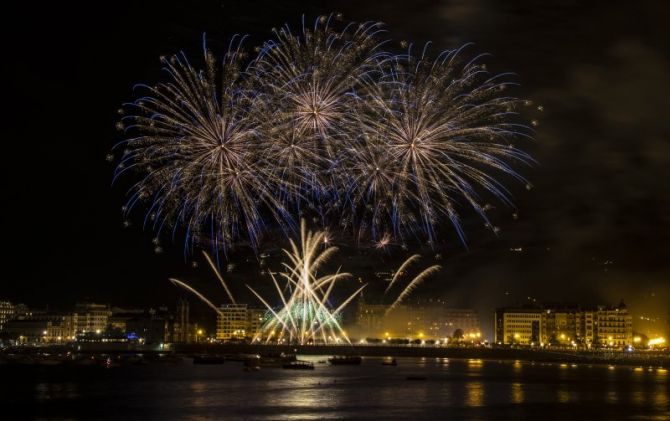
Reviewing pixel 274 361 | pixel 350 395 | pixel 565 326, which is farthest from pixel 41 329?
pixel 350 395

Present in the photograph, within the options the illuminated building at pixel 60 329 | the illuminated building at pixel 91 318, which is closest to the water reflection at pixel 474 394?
the illuminated building at pixel 60 329

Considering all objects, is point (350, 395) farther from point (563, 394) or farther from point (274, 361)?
point (274, 361)

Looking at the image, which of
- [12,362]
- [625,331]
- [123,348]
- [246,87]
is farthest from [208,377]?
[625,331]

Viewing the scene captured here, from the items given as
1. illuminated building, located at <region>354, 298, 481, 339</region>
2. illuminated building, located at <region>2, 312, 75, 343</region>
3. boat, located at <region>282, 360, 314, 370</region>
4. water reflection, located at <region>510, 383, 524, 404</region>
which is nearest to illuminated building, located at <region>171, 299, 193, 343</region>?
illuminated building, located at <region>2, 312, 75, 343</region>

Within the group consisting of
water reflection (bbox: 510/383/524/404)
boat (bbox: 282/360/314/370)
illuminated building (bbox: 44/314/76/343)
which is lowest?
water reflection (bbox: 510/383/524/404)

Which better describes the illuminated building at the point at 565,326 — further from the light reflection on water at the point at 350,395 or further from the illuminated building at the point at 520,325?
the light reflection on water at the point at 350,395

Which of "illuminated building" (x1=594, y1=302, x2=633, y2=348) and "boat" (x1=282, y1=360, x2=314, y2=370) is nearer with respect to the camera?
"boat" (x1=282, y1=360, x2=314, y2=370)

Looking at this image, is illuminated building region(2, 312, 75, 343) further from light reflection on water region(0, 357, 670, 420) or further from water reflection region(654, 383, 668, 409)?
water reflection region(654, 383, 668, 409)
